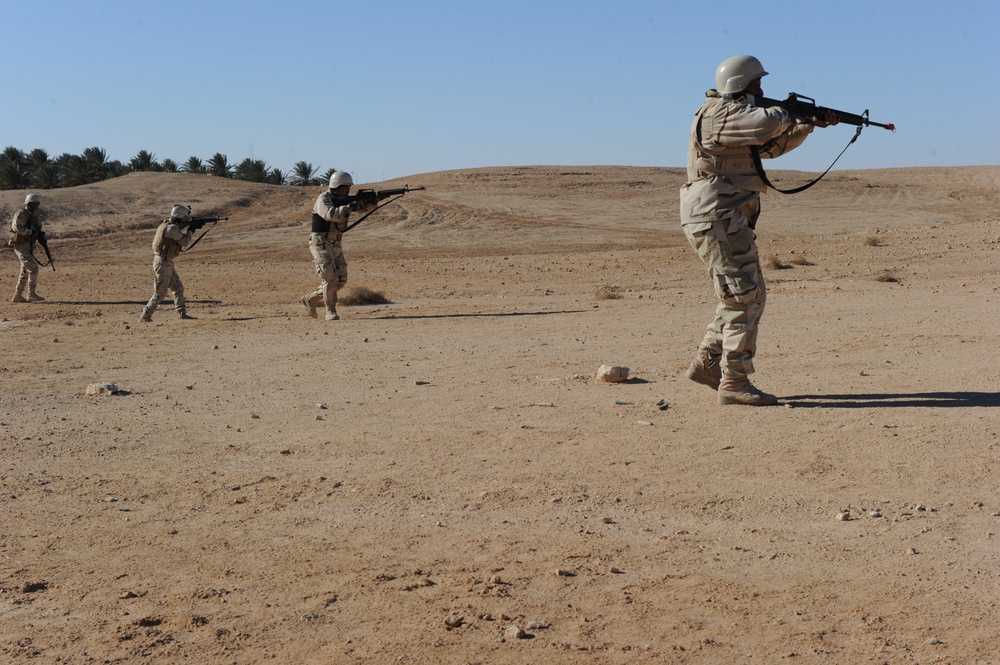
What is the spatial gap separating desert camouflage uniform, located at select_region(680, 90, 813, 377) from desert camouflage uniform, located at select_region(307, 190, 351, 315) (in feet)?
26.2

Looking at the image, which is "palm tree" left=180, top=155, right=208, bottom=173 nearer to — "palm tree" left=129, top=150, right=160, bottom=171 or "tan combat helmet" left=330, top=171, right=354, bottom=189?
"palm tree" left=129, top=150, right=160, bottom=171

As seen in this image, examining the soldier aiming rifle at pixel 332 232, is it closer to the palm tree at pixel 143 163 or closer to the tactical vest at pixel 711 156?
the tactical vest at pixel 711 156

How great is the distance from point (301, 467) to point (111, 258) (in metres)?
21.5

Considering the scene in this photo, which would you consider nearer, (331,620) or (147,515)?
(331,620)

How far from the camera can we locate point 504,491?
6.30m

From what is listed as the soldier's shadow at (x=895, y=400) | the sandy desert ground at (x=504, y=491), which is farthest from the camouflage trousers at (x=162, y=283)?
the soldier's shadow at (x=895, y=400)

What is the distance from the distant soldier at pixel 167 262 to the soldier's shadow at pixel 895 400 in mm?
10142

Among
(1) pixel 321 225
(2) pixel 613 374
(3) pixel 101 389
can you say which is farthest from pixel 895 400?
(1) pixel 321 225

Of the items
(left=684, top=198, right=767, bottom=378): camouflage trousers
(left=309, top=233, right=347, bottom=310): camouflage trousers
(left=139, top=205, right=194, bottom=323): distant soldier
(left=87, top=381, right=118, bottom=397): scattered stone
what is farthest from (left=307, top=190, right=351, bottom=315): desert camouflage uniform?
(left=684, top=198, right=767, bottom=378): camouflage trousers

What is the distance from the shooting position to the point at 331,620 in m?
4.64

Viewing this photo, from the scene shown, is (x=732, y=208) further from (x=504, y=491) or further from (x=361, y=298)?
(x=361, y=298)

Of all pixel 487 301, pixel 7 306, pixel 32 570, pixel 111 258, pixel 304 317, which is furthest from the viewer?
pixel 111 258

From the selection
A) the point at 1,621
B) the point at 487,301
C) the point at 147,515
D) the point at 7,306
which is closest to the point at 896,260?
the point at 487,301

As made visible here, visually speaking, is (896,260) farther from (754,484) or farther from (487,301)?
(754,484)
